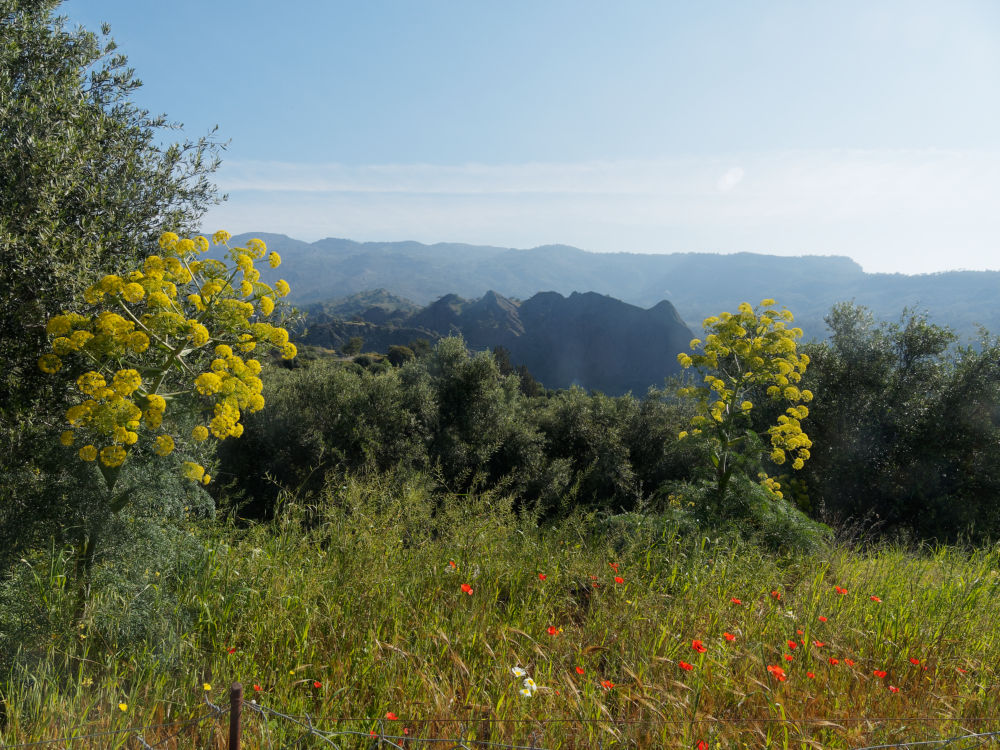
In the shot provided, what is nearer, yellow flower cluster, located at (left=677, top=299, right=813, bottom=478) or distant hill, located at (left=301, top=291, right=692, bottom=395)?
yellow flower cluster, located at (left=677, top=299, right=813, bottom=478)

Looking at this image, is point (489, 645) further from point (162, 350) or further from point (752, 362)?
point (752, 362)

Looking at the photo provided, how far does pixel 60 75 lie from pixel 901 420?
17170mm

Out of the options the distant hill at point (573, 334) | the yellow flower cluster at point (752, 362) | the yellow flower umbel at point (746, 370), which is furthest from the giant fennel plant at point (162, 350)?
the distant hill at point (573, 334)

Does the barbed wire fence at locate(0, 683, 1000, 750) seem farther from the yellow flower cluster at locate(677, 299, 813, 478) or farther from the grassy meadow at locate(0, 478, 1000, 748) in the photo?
the yellow flower cluster at locate(677, 299, 813, 478)

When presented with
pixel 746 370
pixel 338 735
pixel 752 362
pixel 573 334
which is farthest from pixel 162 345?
pixel 573 334

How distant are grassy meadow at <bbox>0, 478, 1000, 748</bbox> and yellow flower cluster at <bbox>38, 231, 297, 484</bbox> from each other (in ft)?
2.95

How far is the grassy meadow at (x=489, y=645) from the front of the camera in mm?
2600

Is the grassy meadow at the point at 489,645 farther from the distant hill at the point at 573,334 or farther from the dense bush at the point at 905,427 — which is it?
the distant hill at the point at 573,334

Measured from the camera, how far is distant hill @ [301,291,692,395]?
15098 centimetres

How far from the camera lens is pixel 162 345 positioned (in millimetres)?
3160

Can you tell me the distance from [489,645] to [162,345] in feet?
8.81

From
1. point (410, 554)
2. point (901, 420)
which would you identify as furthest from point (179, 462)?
point (901, 420)

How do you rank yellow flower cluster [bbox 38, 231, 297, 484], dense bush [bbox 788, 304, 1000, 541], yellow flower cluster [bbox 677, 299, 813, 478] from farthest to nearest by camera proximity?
dense bush [bbox 788, 304, 1000, 541], yellow flower cluster [bbox 677, 299, 813, 478], yellow flower cluster [bbox 38, 231, 297, 484]

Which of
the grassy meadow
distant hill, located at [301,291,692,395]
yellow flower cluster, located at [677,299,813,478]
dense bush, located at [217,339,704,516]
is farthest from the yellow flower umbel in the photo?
distant hill, located at [301,291,692,395]
